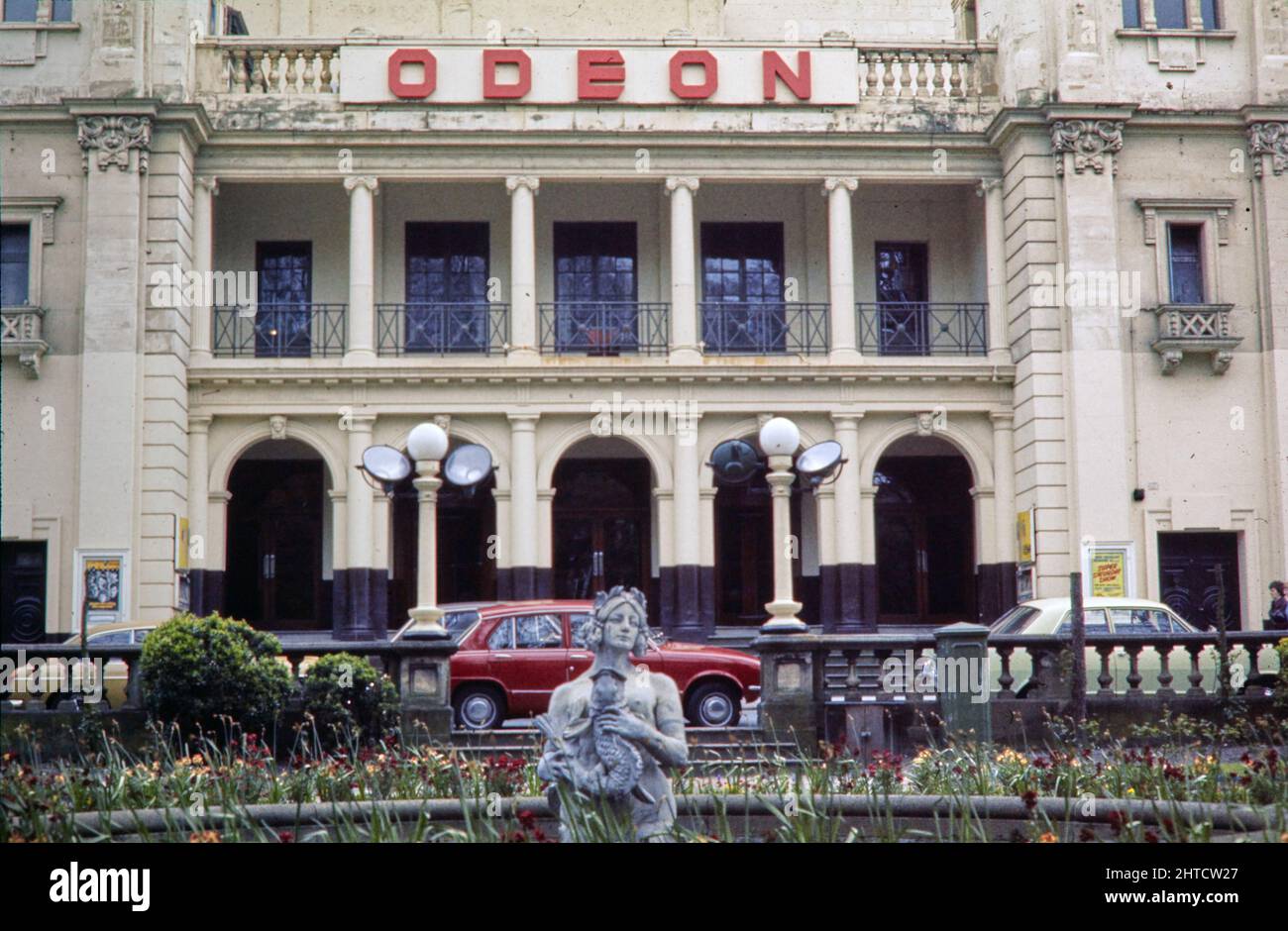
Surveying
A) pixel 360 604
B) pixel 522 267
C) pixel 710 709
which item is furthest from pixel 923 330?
pixel 710 709

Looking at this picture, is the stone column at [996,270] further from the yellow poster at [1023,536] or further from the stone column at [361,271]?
the stone column at [361,271]

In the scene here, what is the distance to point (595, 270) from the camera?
29.1 m

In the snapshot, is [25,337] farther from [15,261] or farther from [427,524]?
[427,524]

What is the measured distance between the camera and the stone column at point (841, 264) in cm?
2719

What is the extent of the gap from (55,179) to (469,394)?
768 cm

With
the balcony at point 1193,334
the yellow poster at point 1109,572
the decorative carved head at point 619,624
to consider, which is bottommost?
the decorative carved head at point 619,624

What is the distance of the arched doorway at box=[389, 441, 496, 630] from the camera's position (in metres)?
29.1

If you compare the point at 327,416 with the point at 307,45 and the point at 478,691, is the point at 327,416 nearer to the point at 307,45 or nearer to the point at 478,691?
the point at 307,45

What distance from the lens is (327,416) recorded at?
2678 centimetres

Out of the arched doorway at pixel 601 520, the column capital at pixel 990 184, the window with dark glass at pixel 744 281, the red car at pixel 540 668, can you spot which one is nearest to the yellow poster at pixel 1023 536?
the window with dark glass at pixel 744 281

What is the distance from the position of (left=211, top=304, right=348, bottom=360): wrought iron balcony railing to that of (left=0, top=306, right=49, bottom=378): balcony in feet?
11.3

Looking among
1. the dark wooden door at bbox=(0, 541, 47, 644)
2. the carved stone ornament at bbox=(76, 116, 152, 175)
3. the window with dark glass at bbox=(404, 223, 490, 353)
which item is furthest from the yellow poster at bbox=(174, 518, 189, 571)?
the carved stone ornament at bbox=(76, 116, 152, 175)

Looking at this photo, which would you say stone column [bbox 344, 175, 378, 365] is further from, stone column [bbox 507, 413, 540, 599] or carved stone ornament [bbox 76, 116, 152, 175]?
carved stone ornament [bbox 76, 116, 152, 175]

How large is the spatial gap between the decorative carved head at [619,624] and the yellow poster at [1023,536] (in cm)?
1865
